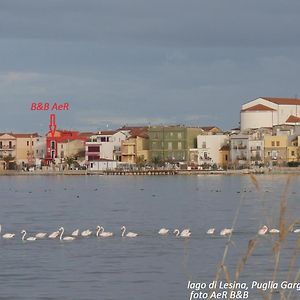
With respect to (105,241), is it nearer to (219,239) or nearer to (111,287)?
(219,239)

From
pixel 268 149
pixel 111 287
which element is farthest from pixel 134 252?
pixel 268 149

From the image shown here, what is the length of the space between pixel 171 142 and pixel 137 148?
163 inches

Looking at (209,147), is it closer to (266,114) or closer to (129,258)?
(266,114)

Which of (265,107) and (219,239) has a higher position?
(265,107)

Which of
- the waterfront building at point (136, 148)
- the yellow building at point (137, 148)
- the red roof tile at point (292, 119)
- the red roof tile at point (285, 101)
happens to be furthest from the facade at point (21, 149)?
the red roof tile at point (292, 119)

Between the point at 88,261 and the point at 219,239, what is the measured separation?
16.7 feet

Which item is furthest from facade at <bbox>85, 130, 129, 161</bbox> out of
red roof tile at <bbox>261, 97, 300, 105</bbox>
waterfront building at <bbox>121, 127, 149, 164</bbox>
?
red roof tile at <bbox>261, 97, 300, 105</bbox>

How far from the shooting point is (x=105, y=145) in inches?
3912

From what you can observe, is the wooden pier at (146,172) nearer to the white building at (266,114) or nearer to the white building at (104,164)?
the white building at (104,164)

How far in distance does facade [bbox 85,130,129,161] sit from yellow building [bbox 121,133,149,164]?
116cm

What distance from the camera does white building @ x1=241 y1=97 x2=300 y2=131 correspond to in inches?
3841

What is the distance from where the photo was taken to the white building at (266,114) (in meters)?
97.6

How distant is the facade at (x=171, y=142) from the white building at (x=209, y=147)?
5.03ft

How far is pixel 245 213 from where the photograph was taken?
106 feet
